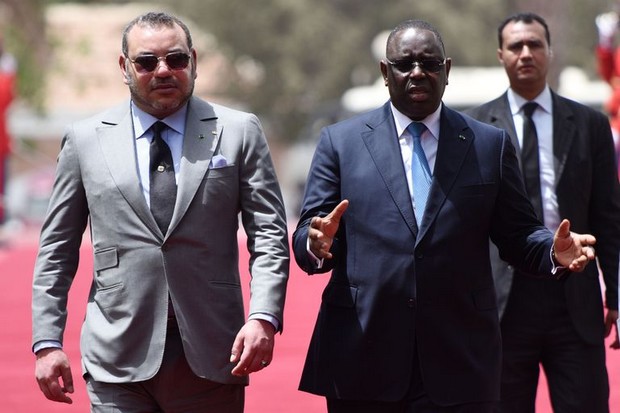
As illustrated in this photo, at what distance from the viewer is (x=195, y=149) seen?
5.17 m

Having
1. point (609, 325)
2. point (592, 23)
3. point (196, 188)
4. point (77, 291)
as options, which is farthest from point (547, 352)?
point (592, 23)

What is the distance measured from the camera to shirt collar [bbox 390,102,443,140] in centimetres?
531

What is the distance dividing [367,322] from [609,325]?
172 cm

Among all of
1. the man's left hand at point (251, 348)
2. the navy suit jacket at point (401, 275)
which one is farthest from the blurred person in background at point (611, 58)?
the man's left hand at point (251, 348)

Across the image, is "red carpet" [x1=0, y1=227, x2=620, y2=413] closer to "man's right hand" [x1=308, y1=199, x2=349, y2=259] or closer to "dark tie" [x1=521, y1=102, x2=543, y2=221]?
"dark tie" [x1=521, y1=102, x2=543, y2=221]

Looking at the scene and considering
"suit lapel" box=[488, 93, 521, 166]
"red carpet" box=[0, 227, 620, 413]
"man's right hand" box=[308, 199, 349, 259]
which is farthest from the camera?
"red carpet" box=[0, 227, 620, 413]

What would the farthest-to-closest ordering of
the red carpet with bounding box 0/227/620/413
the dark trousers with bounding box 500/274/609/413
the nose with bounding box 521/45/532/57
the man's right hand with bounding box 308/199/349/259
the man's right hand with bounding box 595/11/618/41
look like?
1. the man's right hand with bounding box 595/11/618/41
2. the red carpet with bounding box 0/227/620/413
3. the nose with bounding box 521/45/532/57
4. the dark trousers with bounding box 500/274/609/413
5. the man's right hand with bounding box 308/199/349/259

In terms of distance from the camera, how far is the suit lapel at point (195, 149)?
507cm

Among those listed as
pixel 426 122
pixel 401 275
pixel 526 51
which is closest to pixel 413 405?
pixel 401 275

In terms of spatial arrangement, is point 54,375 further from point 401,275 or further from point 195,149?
point 401,275

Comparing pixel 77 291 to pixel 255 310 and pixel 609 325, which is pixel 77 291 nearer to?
pixel 609 325

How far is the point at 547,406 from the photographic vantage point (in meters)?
8.42

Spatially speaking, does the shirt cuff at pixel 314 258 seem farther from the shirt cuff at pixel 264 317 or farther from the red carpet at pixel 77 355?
the red carpet at pixel 77 355

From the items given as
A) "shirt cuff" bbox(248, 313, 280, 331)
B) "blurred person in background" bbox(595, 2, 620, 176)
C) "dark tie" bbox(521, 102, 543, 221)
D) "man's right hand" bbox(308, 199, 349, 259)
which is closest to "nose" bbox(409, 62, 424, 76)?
"man's right hand" bbox(308, 199, 349, 259)
